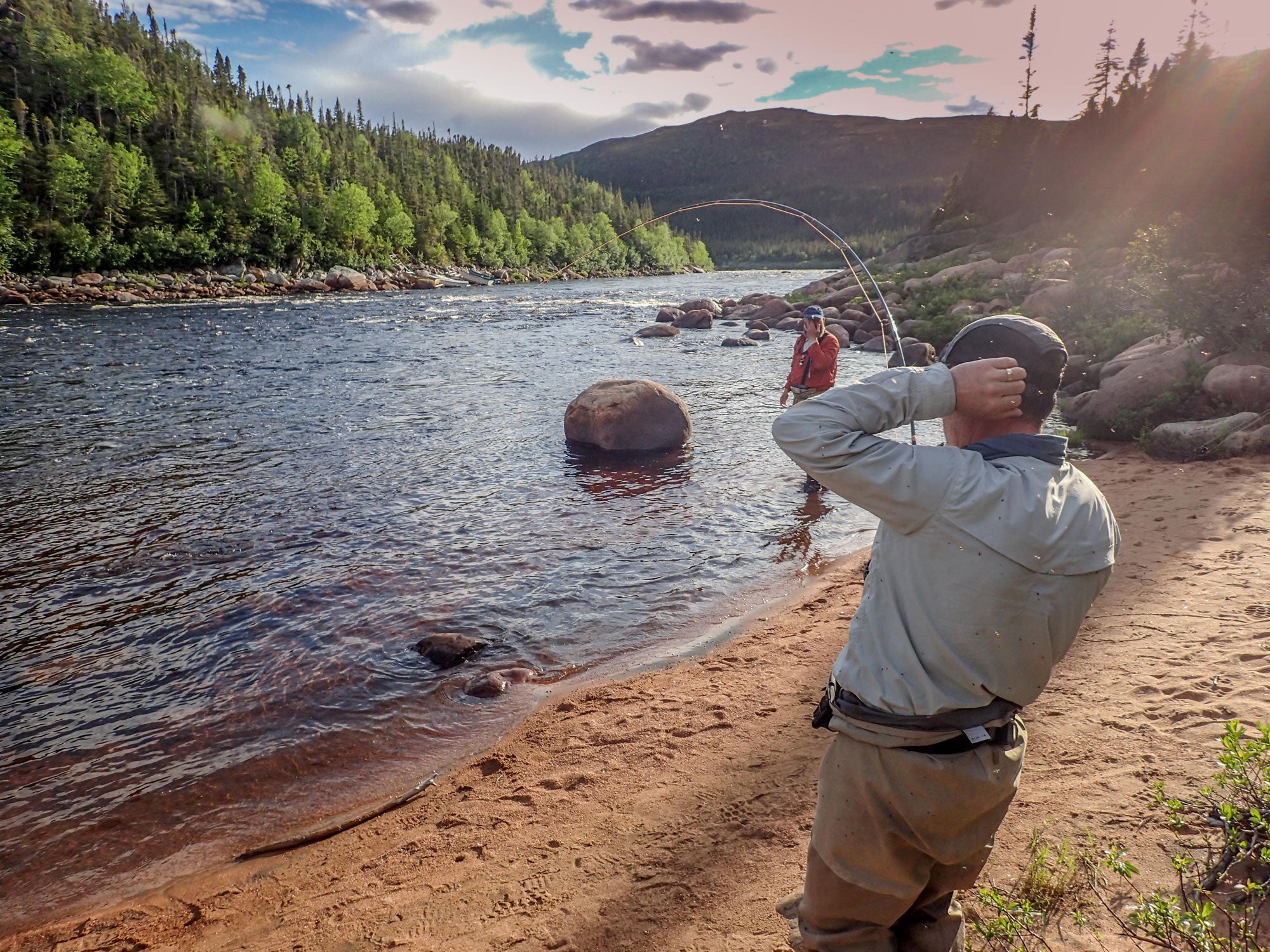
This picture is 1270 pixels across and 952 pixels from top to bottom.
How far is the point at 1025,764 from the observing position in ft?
12.4

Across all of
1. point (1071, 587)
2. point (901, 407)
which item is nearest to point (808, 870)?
point (1071, 587)

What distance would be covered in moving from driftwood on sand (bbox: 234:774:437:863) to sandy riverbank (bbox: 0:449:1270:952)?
69 mm

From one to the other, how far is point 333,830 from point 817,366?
25.8 feet

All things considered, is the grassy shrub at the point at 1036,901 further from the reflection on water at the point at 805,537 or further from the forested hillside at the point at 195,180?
the forested hillside at the point at 195,180

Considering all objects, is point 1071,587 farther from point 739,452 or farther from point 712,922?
point 739,452

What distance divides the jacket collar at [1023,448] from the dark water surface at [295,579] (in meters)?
3.86

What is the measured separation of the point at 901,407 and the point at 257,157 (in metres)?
83.9

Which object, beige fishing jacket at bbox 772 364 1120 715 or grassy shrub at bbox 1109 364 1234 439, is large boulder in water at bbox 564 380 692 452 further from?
beige fishing jacket at bbox 772 364 1120 715

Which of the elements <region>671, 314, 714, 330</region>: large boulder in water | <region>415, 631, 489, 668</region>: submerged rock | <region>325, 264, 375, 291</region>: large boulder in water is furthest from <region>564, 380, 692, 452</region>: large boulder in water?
<region>325, 264, 375, 291</region>: large boulder in water

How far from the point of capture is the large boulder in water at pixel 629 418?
1174 centimetres

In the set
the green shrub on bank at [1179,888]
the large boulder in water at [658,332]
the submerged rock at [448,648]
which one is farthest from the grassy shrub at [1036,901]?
the large boulder in water at [658,332]

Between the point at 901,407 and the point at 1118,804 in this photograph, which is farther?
the point at 1118,804

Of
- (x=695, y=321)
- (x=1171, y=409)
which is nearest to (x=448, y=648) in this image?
(x=1171, y=409)

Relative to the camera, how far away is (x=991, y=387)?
1.81 m
